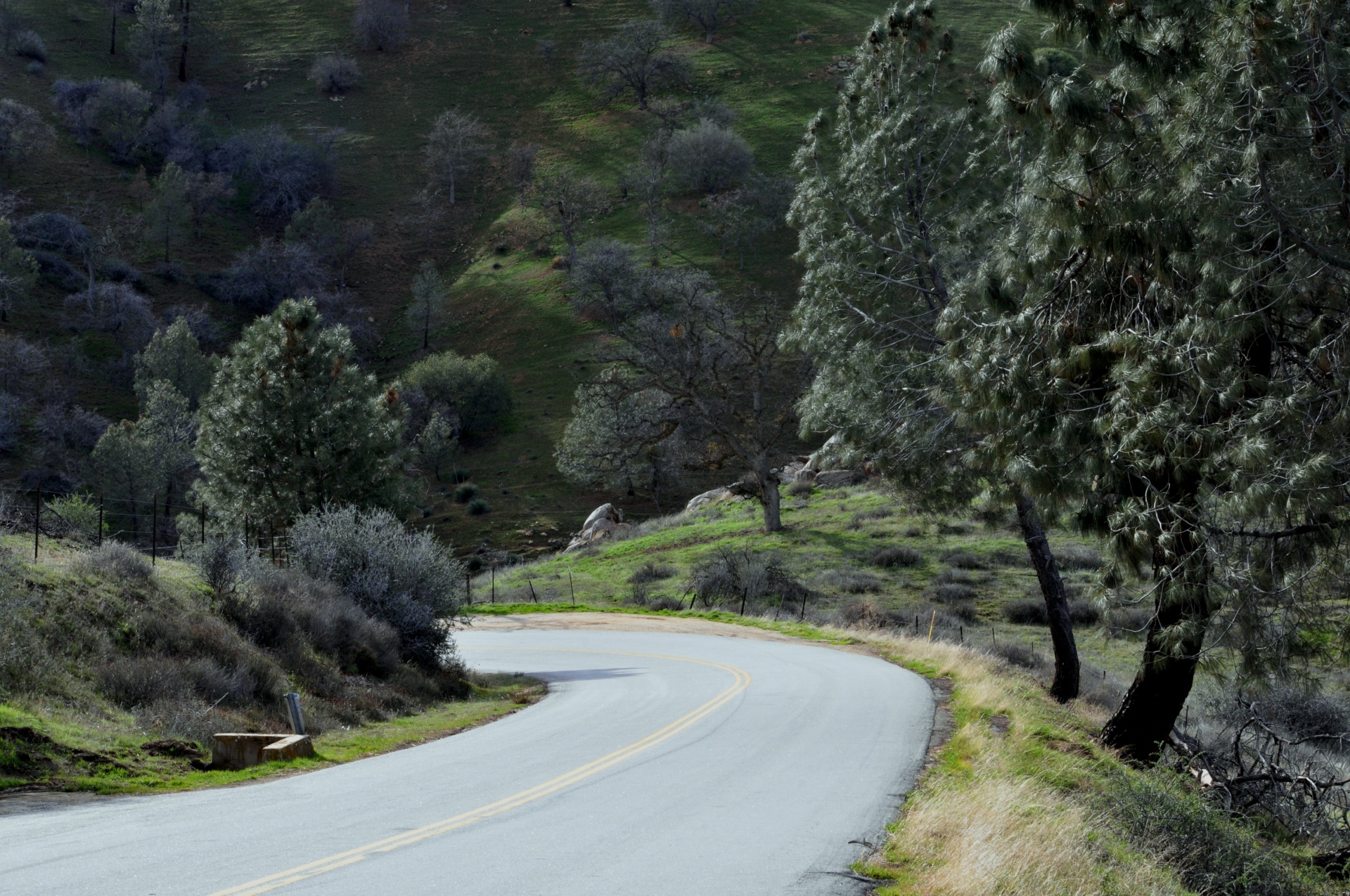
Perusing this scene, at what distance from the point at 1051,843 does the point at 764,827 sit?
226 cm

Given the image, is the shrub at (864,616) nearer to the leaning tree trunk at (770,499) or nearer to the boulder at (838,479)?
the leaning tree trunk at (770,499)

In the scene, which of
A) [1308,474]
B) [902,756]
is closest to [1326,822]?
[902,756]

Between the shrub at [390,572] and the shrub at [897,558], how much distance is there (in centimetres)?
2013

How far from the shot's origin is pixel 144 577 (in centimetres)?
1582

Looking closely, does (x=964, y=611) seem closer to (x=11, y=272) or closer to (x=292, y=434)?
(x=292, y=434)

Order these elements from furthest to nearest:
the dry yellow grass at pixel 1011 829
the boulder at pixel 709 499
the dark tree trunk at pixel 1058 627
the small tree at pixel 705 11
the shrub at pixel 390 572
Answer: the small tree at pixel 705 11, the boulder at pixel 709 499, the shrub at pixel 390 572, the dark tree trunk at pixel 1058 627, the dry yellow grass at pixel 1011 829

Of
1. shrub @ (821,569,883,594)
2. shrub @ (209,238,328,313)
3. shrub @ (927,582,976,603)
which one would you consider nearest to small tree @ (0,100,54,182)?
shrub @ (209,238,328,313)

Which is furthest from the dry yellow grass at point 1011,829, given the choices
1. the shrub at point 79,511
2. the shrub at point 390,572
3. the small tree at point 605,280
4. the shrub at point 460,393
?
the small tree at point 605,280

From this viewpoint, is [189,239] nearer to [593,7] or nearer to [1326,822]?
[593,7]

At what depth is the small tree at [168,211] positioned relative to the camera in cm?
8000

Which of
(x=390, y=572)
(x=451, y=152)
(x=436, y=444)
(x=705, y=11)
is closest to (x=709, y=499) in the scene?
(x=436, y=444)

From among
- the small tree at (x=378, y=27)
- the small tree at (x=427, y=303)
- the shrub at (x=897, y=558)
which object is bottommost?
the shrub at (x=897, y=558)

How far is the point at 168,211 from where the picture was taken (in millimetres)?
80562

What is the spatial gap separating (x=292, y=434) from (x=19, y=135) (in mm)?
65419
